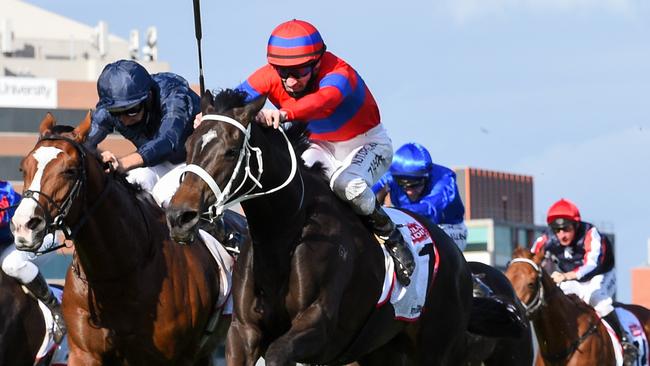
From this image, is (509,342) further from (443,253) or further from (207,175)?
(207,175)

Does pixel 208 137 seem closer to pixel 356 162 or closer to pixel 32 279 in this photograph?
pixel 356 162

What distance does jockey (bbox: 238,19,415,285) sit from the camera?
873cm

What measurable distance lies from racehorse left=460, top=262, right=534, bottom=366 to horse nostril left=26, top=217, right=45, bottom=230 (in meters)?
5.03

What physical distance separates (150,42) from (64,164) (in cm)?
8084

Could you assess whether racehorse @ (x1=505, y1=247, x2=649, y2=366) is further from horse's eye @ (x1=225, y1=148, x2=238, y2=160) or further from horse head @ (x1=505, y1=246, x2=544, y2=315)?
horse's eye @ (x1=225, y1=148, x2=238, y2=160)

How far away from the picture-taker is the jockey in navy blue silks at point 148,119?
9.67 metres

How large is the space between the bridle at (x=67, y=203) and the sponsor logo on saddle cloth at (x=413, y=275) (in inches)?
70.5

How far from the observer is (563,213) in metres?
17.0

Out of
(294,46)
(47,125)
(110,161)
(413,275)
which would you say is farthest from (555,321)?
(47,125)

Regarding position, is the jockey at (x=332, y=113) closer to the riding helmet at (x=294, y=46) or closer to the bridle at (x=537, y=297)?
the riding helmet at (x=294, y=46)

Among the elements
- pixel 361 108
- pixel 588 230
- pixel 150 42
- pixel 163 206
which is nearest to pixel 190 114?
pixel 163 206

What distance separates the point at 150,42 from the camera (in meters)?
88.6

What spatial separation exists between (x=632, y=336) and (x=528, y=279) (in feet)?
7.13

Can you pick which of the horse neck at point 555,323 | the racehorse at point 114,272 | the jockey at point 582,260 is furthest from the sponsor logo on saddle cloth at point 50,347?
the jockey at point 582,260
